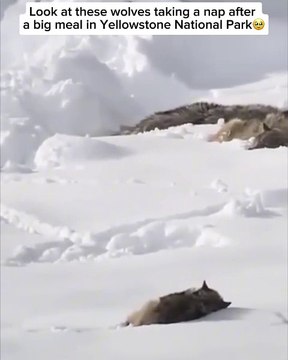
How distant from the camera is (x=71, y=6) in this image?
367 centimetres

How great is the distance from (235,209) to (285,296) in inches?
33.6

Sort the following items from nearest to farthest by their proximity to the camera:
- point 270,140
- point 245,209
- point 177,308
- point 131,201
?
1. point 177,308
2. point 245,209
3. point 131,201
4. point 270,140

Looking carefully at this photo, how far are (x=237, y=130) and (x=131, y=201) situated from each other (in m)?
1.15

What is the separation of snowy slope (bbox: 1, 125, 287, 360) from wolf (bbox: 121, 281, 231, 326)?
0.20ft

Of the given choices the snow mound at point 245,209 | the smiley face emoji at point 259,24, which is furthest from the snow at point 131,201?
the smiley face emoji at point 259,24

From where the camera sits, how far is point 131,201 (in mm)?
4324

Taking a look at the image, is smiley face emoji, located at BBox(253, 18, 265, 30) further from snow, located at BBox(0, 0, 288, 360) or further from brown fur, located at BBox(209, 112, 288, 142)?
brown fur, located at BBox(209, 112, 288, 142)

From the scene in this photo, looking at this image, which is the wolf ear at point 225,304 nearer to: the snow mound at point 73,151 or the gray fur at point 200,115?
the snow mound at point 73,151

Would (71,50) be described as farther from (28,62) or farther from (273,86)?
(273,86)

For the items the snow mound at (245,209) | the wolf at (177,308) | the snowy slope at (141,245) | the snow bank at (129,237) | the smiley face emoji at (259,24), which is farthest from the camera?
the snow mound at (245,209)

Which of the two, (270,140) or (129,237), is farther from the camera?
(270,140)

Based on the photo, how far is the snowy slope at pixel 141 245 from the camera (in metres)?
2.98

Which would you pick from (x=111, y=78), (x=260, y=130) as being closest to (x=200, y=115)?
(x=260, y=130)

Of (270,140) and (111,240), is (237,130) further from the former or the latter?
(111,240)
